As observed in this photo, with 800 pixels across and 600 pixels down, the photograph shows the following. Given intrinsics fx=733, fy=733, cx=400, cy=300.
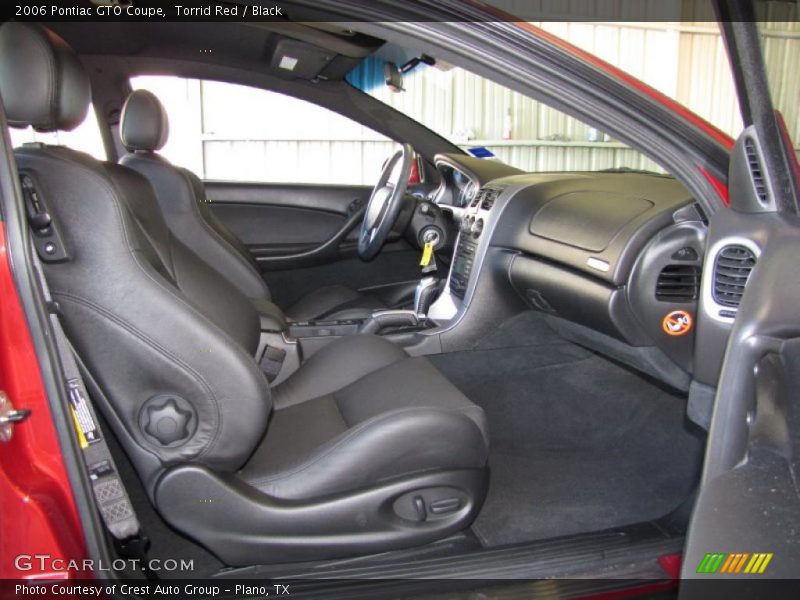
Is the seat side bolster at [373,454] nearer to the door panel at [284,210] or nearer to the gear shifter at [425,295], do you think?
the gear shifter at [425,295]

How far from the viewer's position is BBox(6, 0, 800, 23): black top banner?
46.7 inches

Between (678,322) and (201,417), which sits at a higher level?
(678,322)

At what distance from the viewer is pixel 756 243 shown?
4.08ft

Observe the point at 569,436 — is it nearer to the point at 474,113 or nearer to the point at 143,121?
→ the point at 143,121

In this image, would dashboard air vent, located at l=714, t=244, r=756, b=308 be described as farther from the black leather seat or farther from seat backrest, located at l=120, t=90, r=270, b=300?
seat backrest, located at l=120, t=90, r=270, b=300

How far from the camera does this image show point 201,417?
1.45 meters

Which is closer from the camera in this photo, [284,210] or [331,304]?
[331,304]

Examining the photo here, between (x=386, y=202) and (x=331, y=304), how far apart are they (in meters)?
0.54

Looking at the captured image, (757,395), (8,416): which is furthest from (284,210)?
(757,395)

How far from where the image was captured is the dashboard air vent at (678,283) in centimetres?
176

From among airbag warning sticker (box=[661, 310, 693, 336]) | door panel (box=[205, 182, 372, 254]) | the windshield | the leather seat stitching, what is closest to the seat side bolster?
the leather seat stitching

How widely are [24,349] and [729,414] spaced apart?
3.71 feet

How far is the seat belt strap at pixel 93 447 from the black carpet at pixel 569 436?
3.14ft

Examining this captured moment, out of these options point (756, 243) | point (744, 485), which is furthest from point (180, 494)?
point (756, 243)
